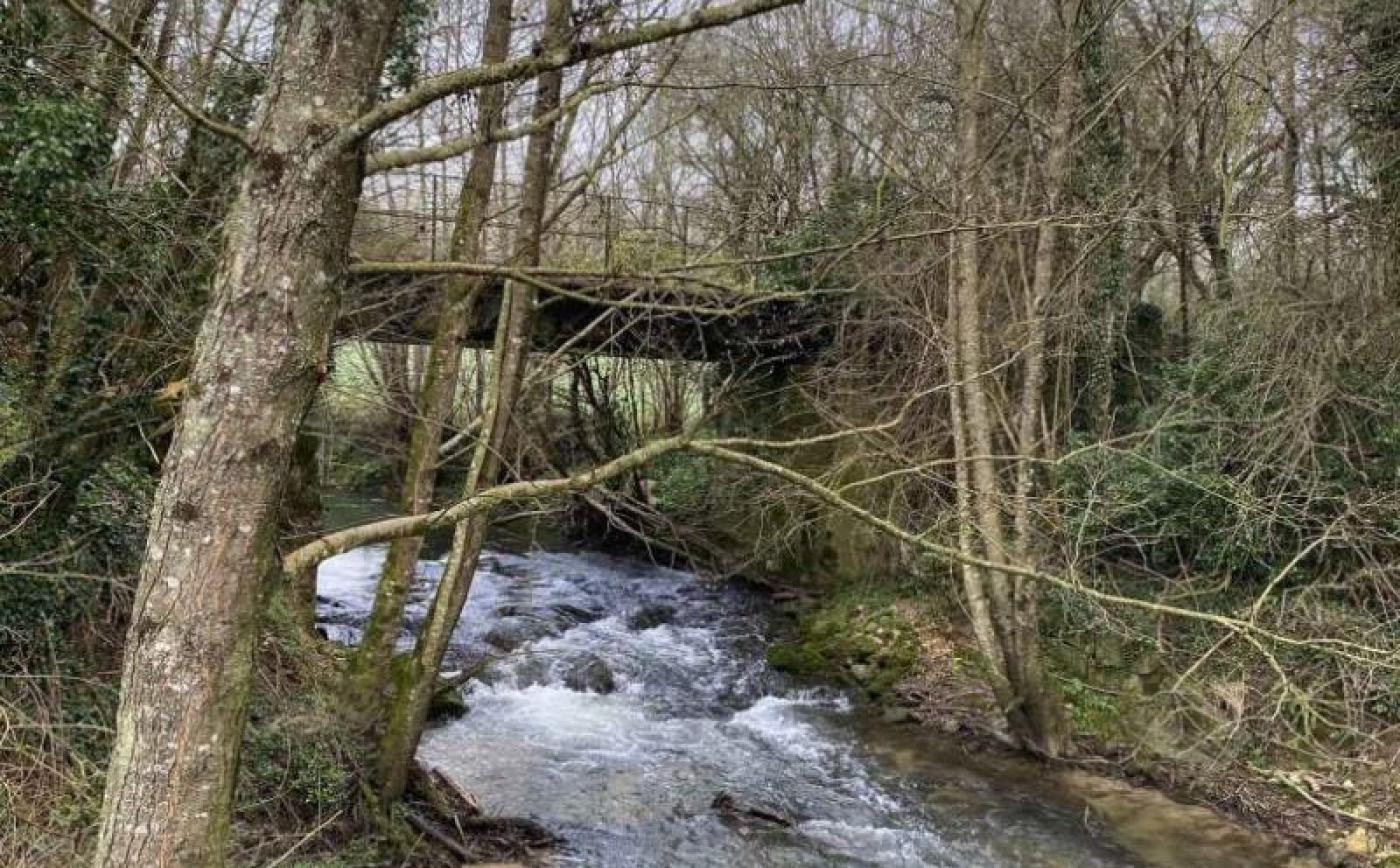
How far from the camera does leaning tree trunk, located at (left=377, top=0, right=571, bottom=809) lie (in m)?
6.27

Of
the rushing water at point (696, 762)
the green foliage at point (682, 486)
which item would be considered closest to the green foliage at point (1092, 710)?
the rushing water at point (696, 762)

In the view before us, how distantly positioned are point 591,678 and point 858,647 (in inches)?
125

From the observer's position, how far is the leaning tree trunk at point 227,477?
209 centimetres

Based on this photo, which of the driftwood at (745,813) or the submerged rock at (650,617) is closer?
the driftwood at (745,813)

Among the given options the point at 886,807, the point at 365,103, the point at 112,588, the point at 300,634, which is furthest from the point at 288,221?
the point at 886,807

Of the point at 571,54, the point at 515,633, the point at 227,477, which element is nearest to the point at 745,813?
the point at 515,633

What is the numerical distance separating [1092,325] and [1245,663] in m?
3.92

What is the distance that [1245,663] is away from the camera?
8.27 metres

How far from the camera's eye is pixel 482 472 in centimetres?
674

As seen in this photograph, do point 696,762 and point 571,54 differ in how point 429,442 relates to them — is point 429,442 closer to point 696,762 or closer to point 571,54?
point 696,762

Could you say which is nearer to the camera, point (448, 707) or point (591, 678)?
point (448, 707)

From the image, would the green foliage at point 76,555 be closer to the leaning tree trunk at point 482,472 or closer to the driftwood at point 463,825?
the leaning tree trunk at point 482,472

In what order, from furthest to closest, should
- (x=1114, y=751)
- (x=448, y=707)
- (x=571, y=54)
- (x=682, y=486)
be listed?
(x=682, y=486)
(x=448, y=707)
(x=1114, y=751)
(x=571, y=54)

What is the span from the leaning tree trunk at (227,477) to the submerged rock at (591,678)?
8.10m
